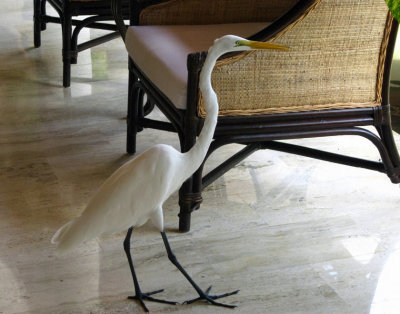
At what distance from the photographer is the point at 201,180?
A: 216 cm

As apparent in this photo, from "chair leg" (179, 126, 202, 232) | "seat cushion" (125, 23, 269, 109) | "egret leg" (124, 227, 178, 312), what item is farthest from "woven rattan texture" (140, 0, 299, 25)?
"egret leg" (124, 227, 178, 312)

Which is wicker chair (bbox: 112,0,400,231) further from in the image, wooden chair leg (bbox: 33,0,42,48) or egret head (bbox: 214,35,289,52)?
wooden chair leg (bbox: 33,0,42,48)

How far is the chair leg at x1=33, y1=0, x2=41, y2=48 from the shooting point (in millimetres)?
3838

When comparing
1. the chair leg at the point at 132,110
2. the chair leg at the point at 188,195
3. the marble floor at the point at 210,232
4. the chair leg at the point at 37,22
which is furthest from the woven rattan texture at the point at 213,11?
the chair leg at the point at 37,22

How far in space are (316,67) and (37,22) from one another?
2244mm

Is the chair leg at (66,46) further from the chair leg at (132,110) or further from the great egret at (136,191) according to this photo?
the great egret at (136,191)

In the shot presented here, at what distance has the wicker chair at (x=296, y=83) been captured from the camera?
204 cm

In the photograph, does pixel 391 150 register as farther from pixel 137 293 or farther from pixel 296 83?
pixel 137 293

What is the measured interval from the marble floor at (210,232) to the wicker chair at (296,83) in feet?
0.58

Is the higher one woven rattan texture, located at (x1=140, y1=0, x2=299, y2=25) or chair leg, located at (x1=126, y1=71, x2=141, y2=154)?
woven rattan texture, located at (x1=140, y1=0, x2=299, y2=25)

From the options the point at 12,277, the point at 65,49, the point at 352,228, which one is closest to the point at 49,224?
the point at 12,277

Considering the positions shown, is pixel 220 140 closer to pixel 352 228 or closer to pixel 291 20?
pixel 291 20

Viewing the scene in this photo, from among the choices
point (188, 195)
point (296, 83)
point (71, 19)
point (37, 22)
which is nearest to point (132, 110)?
point (188, 195)

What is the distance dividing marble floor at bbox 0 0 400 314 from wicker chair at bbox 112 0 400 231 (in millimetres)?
175
